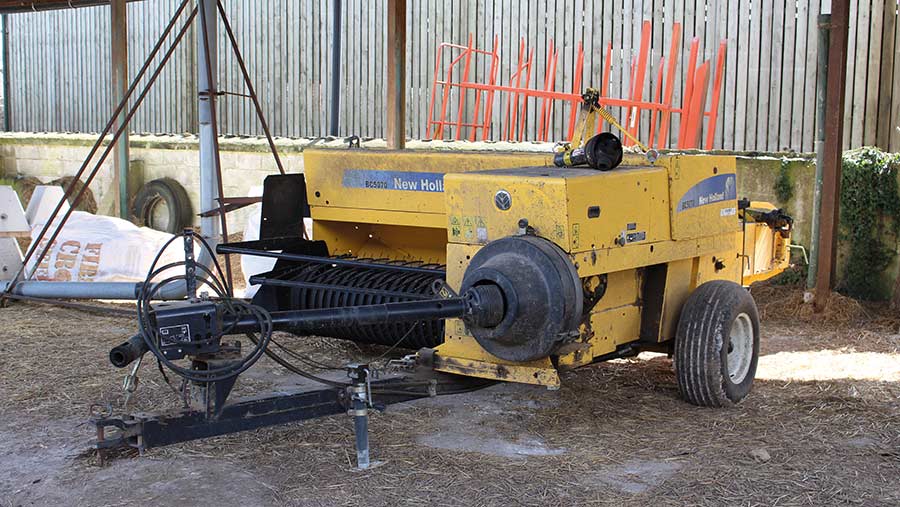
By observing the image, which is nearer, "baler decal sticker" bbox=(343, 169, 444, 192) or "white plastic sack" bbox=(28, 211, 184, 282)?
"baler decal sticker" bbox=(343, 169, 444, 192)

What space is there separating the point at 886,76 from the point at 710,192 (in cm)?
493

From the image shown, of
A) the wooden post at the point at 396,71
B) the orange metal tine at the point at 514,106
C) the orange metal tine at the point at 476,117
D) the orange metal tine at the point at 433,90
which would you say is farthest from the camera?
the orange metal tine at the point at 433,90

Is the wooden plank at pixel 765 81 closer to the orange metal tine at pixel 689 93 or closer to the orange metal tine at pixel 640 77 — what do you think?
the orange metal tine at pixel 689 93

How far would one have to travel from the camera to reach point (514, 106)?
13375mm

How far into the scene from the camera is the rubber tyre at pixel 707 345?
19.6 feet

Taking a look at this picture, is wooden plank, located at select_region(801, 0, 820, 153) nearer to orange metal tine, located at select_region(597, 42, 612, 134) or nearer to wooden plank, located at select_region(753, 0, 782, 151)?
wooden plank, located at select_region(753, 0, 782, 151)

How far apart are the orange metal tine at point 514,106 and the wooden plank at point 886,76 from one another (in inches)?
169

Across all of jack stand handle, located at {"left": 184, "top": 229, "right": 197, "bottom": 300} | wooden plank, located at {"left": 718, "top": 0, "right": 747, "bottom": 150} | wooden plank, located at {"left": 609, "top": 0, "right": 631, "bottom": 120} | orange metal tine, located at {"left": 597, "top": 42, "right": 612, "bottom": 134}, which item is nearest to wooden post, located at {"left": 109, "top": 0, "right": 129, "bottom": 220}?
orange metal tine, located at {"left": 597, "top": 42, "right": 612, "bottom": 134}

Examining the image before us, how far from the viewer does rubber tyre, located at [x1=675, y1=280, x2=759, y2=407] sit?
5961mm

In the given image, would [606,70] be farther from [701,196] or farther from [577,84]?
[701,196]

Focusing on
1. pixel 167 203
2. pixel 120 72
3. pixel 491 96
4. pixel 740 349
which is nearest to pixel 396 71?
pixel 491 96

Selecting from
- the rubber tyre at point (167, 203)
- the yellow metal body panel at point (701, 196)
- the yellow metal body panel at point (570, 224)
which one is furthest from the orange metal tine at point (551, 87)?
the yellow metal body panel at point (701, 196)

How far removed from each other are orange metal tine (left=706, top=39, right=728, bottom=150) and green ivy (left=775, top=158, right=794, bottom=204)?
157 cm

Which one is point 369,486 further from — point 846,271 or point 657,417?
point 846,271
